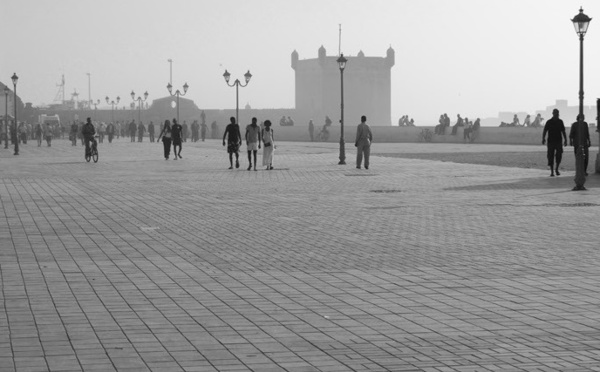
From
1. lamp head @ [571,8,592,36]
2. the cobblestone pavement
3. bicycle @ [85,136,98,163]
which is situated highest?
lamp head @ [571,8,592,36]

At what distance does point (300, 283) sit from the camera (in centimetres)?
926

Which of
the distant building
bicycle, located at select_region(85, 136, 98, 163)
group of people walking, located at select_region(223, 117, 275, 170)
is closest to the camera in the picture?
group of people walking, located at select_region(223, 117, 275, 170)

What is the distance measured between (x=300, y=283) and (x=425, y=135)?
55.2 meters

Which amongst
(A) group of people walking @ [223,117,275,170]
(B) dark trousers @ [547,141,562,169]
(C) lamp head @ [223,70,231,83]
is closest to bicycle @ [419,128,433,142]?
(C) lamp head @ [223,70,231,83]

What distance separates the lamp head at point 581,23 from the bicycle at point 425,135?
1647 inches

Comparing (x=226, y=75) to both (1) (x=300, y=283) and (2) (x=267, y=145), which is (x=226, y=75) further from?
(1) (x=300, y=283)

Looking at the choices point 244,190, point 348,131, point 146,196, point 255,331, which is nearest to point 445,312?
point 255,331

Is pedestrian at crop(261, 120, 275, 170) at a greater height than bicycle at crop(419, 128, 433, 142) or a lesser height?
greater

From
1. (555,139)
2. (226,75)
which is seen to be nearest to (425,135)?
(226,75)

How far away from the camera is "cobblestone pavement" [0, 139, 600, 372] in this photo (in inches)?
260

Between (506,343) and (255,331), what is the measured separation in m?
1.58

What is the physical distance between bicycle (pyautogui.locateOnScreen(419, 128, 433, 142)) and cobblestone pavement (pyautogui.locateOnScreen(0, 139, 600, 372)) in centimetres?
4434

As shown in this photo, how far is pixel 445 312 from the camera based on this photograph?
7.93 meters

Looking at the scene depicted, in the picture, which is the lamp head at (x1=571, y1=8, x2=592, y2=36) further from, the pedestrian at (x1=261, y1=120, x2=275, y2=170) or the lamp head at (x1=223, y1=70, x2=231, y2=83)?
the lamp head at (x1=223, y1=70, x2=231, y2=83)
